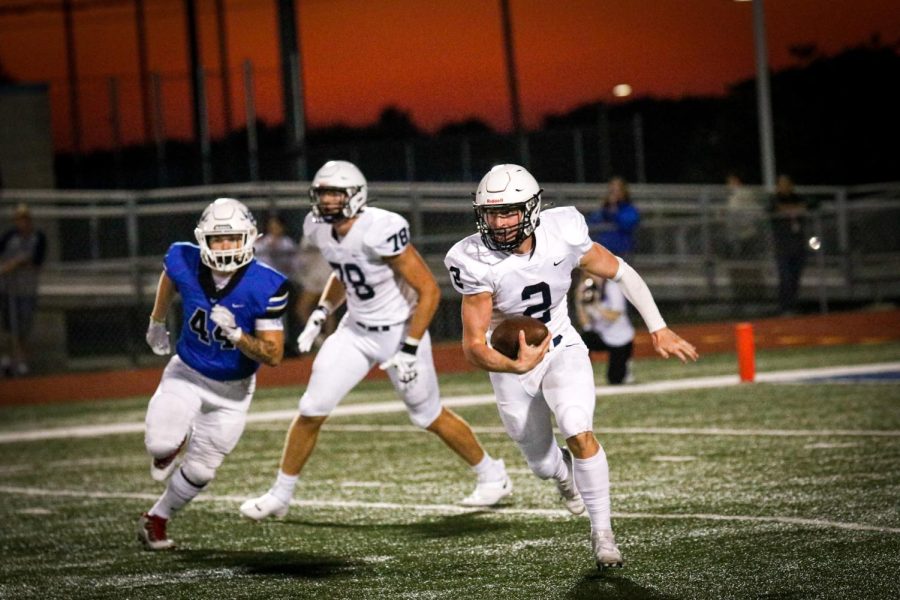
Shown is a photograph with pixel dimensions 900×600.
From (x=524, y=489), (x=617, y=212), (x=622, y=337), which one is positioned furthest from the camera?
(x=617, y=212)

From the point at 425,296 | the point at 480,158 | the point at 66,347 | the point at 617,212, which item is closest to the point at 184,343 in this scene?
the point at 425,296

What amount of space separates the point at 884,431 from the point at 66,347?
39.3 ft

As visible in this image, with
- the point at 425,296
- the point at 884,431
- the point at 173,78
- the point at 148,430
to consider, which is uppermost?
the point at 173,78

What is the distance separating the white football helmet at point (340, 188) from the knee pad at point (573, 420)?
2.04m

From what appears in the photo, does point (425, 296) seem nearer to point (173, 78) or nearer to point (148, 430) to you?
point (148, 430)

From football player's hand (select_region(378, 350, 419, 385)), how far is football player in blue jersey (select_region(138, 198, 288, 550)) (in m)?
0.71

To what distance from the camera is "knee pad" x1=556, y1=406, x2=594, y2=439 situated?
19.5ft

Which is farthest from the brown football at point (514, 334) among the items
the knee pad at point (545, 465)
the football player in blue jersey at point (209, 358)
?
the football player in blue jersey at point (209, 358)

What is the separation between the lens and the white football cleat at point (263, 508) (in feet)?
23.2

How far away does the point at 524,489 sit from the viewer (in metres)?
8.11

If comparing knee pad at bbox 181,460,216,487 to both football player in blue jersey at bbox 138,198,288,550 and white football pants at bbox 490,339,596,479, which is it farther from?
white football pants at bbox 490,339,596,479

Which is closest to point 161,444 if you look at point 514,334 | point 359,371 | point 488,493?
point 359,371

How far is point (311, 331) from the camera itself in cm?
755

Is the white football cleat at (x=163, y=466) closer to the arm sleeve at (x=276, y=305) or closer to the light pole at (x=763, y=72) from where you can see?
the arm sleeve at (x=276, y=305)
